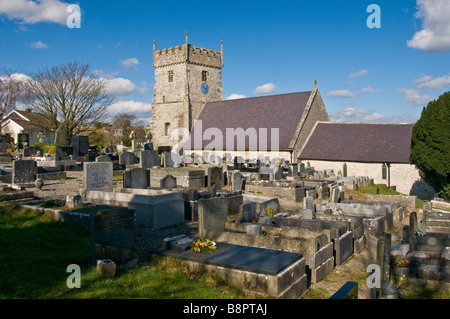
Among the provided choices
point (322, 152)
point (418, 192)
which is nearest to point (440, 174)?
point (418, 192)

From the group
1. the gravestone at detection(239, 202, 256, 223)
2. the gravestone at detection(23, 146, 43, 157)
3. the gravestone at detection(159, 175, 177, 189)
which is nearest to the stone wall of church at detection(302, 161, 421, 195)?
the gravestone at detection(159, 175, 177, 189)

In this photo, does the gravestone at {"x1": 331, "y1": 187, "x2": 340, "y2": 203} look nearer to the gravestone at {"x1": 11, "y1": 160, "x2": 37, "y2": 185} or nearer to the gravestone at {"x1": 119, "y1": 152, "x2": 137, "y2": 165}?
the gravestone at {"x1": 11, "y1": 160, "x2": 37, "y2": 185}

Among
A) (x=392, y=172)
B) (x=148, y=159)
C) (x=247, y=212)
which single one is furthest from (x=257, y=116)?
(x=247, y=212)

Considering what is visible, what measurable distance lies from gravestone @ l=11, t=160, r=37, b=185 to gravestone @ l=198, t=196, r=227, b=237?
32.2 ft

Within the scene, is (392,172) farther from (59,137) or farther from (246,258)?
(59,137)

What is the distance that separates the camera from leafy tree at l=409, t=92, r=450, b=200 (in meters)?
17.2

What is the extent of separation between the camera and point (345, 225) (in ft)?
31.1

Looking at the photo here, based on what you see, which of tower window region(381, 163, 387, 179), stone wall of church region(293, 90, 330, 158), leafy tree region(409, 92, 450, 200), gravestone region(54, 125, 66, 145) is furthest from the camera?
gravestone region(54, 125, 66, 145)

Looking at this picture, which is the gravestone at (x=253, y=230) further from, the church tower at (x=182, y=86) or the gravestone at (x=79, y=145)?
the church tower at (x=182, y=86)

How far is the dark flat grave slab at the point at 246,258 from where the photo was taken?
618cm

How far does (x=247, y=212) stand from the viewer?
1073 cm

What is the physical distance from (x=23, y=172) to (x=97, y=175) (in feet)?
15.3

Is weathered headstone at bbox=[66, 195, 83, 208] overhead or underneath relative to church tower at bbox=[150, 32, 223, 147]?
underneath
